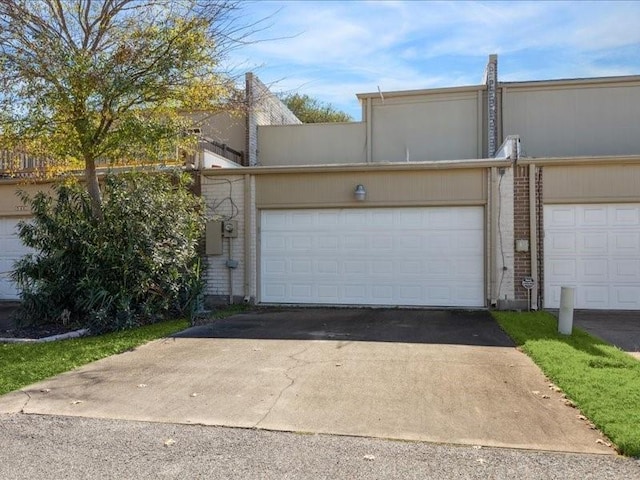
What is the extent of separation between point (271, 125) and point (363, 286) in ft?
24.4

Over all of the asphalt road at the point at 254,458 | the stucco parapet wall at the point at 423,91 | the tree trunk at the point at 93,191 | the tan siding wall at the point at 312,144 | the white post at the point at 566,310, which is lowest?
the asphalt road at the point at 254,458

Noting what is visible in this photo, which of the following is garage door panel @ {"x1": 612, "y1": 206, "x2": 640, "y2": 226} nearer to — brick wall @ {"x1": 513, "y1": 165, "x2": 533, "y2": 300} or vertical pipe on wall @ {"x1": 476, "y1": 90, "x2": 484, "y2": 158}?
brick wall @ {"x1": 513, "y1": 165, "x2": 533, "y2": 300}

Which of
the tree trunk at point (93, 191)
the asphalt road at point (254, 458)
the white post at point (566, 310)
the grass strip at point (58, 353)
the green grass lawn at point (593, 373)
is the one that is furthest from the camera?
the tree trunk at point (93, 191)

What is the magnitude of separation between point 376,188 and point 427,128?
5302 millimetres

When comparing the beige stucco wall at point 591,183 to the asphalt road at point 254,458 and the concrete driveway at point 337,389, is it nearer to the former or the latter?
the concrete driveway at point 337,389

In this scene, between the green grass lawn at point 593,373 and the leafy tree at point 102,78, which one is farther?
the leafy tree at point 102,78

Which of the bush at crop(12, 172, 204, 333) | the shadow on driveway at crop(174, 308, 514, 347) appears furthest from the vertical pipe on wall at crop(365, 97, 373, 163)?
the bush at crop(12, 172, 204, 333)

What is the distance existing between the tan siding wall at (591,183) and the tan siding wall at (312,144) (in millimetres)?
6503

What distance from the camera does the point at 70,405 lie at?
5059 mm

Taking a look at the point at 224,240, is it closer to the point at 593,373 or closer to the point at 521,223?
the point at 521,223

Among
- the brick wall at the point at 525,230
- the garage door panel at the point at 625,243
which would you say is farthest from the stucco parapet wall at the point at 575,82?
the garage door panel at the point at 625,243

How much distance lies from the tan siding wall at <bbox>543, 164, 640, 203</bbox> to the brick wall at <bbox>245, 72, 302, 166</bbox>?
647 centimetres

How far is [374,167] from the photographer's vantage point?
1167 cm

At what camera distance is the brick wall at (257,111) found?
1242 cm
